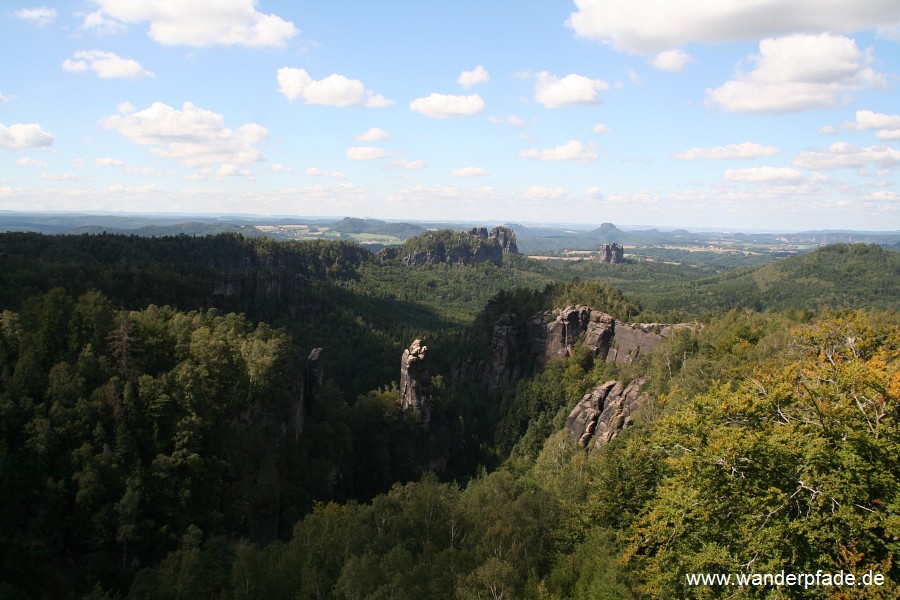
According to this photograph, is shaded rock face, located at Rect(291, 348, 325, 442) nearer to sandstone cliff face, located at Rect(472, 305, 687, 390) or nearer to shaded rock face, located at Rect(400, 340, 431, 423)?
shaded rock face, located at Rect(400, 340, 431, 423)

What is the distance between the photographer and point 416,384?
235 ft

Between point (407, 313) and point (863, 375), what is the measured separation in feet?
432

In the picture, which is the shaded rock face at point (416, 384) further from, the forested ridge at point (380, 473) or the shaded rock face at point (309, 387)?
the shaded rock face at point (309, 387)

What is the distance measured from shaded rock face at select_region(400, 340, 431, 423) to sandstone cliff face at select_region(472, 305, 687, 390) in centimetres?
2599

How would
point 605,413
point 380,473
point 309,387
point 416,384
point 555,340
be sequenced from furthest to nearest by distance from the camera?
point 555,340, point 416,384, point 380,473, point 605,413, point 309,387

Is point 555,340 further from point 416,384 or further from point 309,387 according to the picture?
point 309,387

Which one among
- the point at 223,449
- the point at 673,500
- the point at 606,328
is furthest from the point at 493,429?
the point at 673,500

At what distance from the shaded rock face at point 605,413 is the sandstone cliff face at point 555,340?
12.9 meters

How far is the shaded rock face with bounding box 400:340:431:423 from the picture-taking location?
71.4 m

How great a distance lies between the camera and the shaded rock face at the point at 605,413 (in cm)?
5647

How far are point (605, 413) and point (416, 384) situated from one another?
25.1 m

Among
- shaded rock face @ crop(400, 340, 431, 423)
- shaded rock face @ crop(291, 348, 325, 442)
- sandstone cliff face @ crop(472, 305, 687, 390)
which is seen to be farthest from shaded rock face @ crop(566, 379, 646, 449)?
shaded rock face @ crop(291, 348, 325, 442)

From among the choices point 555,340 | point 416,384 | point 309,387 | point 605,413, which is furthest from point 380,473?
point 555,340

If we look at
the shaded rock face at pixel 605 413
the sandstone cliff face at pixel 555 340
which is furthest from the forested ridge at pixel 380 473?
the sandstone cliff face at pixel 555 340
